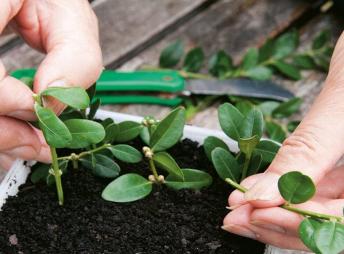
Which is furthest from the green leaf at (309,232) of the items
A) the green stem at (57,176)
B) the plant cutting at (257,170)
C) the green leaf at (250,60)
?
the green leaf at (250,60)

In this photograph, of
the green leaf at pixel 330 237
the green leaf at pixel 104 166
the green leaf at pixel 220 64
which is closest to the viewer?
the green leaf at pixel 330 237

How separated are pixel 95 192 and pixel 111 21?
0.66 meters

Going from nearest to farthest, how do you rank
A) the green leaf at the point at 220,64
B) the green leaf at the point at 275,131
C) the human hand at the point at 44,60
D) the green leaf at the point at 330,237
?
the green leaf at the point at 330,237 < the human hand at the point at 44,60 < the green leaf at the point at 275,131 < the green leaf at the point at 220,64

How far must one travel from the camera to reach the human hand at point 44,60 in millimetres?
780

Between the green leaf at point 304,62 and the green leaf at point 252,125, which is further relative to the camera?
the green leaf at point 304,62

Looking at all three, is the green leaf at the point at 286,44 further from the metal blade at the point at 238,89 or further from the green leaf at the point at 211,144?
the green leaf at the point at 211,144

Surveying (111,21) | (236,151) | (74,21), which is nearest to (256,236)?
(236,151)

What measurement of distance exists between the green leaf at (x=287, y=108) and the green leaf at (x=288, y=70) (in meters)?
0.11

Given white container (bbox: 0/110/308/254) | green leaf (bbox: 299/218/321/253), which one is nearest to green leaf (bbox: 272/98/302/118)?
white container (bbox: 0/110/308/254)

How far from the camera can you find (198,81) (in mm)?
1283

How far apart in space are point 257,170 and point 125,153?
187 millimetres

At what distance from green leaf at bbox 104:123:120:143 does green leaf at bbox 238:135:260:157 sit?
175 millimetres

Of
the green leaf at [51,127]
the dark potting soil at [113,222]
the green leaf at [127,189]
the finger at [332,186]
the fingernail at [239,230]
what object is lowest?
the dark potting soil at [113,222]

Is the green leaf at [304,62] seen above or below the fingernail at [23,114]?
below
